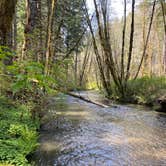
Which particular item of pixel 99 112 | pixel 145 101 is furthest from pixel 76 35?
pixel 99 112

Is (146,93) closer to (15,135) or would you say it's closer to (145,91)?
(145,91)

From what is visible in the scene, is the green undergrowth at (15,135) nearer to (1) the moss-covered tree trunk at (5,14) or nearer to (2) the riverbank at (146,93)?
(1) the moss-covered tree trunk at (5,14)

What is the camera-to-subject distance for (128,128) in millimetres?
7754

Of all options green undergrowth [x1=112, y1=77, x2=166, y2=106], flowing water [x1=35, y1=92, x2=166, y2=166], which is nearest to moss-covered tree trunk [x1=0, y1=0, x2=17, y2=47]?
flowing water [x1=35, y1=92, x2=166, y2=166]

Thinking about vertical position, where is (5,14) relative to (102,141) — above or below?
above

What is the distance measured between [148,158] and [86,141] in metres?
1.56

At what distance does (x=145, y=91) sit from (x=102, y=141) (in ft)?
27.2

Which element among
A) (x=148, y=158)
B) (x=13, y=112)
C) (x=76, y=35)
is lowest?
(x=148, y=158)

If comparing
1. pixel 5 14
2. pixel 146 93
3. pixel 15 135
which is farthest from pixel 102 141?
pixel 146 93

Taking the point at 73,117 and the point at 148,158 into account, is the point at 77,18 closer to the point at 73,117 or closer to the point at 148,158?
the point at 73,117

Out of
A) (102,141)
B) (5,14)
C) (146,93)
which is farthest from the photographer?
(146,93)

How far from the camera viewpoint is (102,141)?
20.6 feet

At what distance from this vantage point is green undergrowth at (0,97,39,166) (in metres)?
4.24

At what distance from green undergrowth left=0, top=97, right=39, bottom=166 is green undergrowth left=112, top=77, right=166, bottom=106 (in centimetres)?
725
